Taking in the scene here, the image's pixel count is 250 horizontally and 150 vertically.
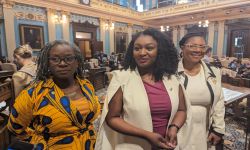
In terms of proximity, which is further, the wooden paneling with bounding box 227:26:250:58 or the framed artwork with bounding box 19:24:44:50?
the wooden paneling with bounding box 227:26:250:58

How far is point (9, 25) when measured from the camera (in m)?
8.27

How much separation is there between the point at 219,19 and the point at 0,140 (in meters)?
13.6

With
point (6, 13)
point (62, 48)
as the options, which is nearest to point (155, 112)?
point (62, 48)

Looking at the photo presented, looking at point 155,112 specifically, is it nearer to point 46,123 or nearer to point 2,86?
point 46,123

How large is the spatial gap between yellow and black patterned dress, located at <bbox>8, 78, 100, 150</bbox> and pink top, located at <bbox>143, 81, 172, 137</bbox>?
49 cm

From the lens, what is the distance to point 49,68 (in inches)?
52.9

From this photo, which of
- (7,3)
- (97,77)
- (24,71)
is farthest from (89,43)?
(24,71)

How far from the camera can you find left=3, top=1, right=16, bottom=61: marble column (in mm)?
8148

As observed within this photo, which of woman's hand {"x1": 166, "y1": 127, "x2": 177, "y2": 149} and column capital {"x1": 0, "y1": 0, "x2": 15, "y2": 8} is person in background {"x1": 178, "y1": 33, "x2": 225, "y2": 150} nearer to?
woman's hand {"x1": 166, "y1": 127, "x2": 177, "y2": 149}

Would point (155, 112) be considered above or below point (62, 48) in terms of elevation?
below

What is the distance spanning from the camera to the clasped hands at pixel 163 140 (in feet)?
→ 3.68

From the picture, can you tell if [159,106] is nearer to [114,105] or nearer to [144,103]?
[144,103]

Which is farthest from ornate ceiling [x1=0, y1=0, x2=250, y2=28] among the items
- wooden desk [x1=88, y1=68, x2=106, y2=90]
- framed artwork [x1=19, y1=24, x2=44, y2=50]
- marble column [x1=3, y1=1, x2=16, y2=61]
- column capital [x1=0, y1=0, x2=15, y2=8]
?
wooden desk [x1=88, y1=68, x2=106, y2=90]

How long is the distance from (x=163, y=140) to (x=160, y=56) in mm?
561
